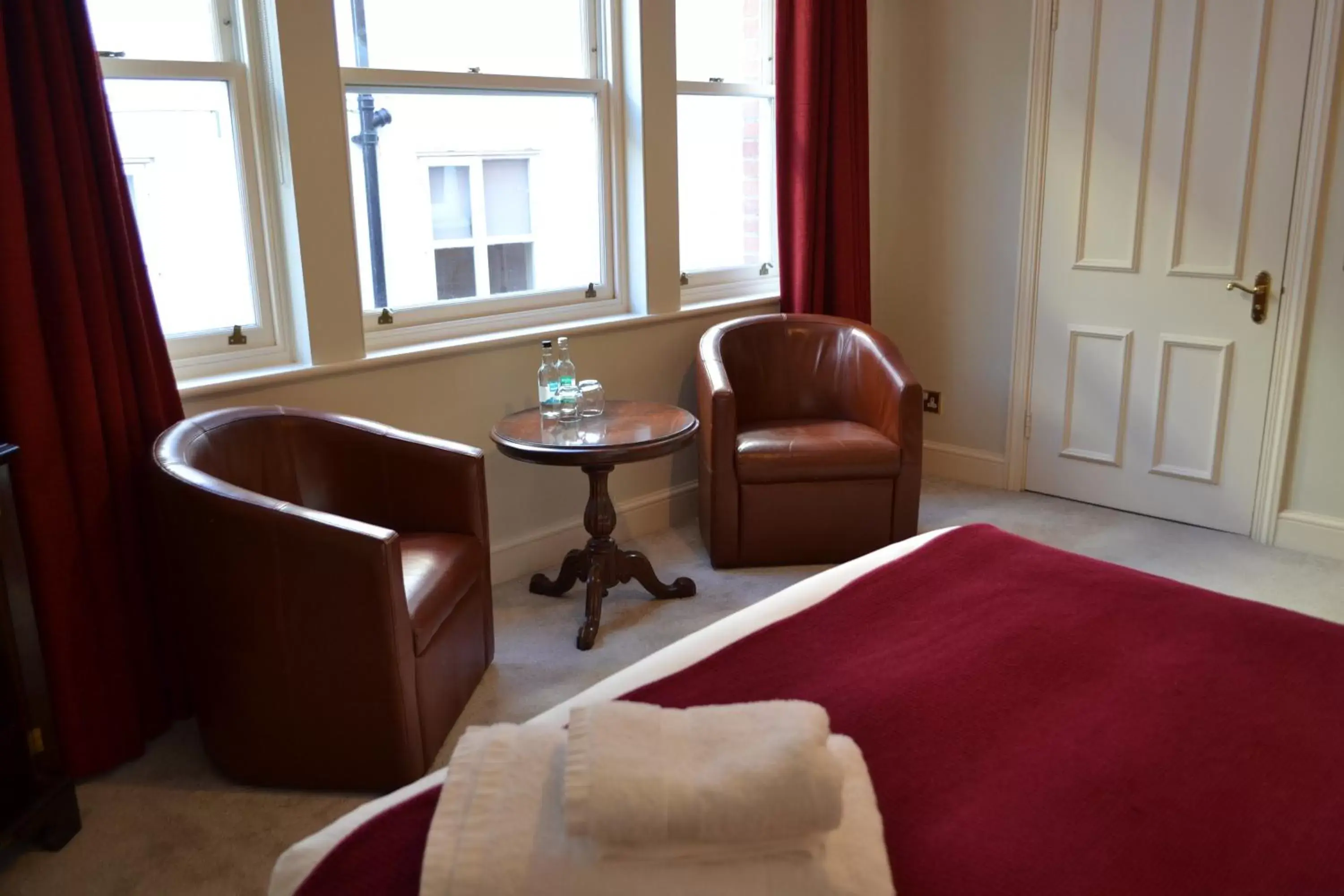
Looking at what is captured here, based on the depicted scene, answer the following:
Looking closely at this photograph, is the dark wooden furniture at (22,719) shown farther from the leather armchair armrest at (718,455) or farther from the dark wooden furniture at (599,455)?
the leather armchair armrest at (718,455)

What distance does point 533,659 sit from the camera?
9.77ft

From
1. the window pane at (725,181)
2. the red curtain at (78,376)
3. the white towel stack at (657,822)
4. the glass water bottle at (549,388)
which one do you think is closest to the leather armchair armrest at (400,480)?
the red curtain at (78,376)

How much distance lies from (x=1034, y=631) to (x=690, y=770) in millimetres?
861

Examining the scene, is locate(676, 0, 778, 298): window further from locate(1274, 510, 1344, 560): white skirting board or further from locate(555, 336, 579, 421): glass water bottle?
locate(1274, 510, 1344, 560): white skirting board

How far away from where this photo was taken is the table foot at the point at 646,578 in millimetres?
3330

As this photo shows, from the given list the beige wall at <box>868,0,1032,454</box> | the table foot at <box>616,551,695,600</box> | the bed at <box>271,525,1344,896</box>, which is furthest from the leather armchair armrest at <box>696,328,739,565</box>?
the bed at <box>271,525,1344,896</box>

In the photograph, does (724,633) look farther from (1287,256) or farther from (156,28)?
(1287,256)

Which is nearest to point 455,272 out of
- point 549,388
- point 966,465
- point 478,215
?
point 478,215

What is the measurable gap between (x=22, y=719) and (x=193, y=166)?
149 cm

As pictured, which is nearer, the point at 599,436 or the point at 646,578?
→ the point at 599,436

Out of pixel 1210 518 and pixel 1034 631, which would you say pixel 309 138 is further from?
pixel 1210 518

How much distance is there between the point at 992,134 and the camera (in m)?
4.20

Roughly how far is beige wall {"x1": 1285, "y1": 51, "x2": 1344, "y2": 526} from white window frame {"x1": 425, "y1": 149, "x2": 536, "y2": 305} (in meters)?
2.60

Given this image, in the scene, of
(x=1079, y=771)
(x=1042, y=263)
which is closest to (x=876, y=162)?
(x=1042, y=263)
